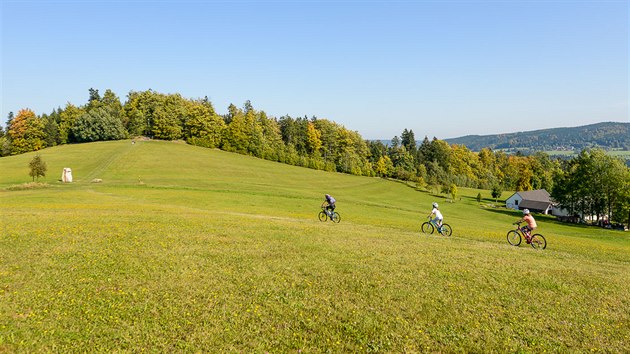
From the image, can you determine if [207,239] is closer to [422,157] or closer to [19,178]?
[19,178]

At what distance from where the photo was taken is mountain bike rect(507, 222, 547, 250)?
2450 cm

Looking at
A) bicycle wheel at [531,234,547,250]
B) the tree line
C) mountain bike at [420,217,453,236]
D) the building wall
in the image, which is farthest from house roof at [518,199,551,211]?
bicycle wheel at [531,234,547,250]

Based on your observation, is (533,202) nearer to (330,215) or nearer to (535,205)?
(535,205)

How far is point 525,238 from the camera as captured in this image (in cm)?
2470

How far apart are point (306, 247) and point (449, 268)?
22.8 feet

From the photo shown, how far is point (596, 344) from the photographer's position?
9922 mm

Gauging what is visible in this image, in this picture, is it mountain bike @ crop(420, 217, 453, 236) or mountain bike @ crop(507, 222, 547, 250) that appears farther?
mountain bike @ crop(420, 217, 453, 236)

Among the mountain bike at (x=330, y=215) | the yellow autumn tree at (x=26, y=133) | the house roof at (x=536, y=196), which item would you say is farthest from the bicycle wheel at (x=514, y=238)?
the yellow autumn tree at (x=26, y=133)

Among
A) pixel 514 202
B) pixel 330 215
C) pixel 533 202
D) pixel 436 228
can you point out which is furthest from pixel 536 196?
pixel 330 215

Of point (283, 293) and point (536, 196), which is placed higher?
point (283, 293)

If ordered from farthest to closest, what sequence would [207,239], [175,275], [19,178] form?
[19,178] → [207,239] → [175,275]

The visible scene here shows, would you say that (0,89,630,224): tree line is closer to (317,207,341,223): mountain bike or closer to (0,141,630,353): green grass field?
(317,207,341,223): mountain bike

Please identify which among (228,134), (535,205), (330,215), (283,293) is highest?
(228,134)

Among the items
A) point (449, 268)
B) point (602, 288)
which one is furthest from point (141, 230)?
point (602, 288)
